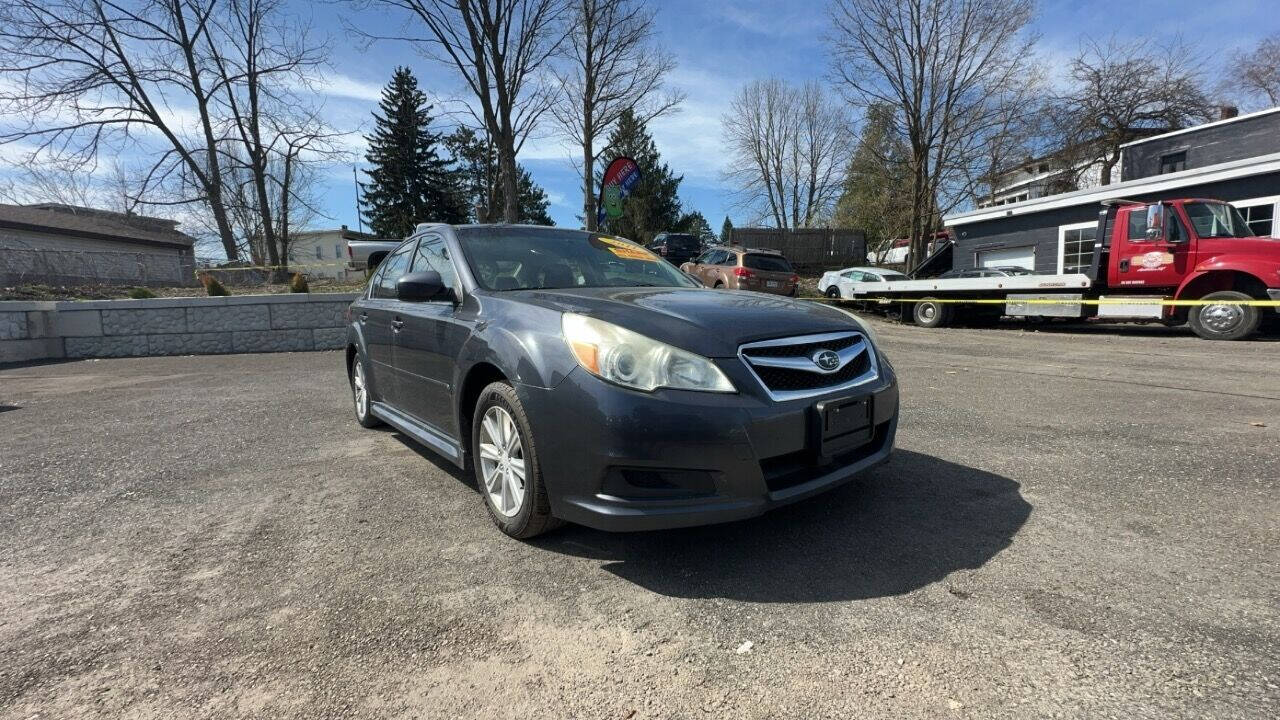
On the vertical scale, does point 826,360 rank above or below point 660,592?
above

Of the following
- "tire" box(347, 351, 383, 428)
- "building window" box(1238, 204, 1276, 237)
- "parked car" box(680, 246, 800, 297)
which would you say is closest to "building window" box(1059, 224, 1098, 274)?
"building window" box(1238, 204, 1276, 237)

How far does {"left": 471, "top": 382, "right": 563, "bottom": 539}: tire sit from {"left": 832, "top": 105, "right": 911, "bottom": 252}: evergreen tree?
24052mm

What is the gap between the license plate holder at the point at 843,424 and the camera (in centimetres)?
250

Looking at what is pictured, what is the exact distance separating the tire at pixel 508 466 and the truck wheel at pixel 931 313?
13324 millimetres

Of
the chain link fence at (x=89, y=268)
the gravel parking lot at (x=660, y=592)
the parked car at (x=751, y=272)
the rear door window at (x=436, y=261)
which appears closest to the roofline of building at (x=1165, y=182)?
the parked car at (x=751, y=272)

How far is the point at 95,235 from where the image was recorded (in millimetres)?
34062

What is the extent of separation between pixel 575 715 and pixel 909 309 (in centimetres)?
1515

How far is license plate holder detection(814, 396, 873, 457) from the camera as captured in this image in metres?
2.50

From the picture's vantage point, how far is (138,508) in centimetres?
339

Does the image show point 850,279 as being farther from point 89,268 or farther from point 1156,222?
point 89,268

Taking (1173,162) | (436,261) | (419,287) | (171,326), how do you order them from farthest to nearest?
(1173,162)
(171,326)
(436,261)
(419,287)

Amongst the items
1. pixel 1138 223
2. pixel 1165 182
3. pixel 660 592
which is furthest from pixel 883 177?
pixel 660 592

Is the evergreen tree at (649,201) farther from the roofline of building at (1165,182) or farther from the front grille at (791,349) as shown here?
the front grille at (791,349)

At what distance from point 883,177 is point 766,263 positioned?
1486 centimetres
